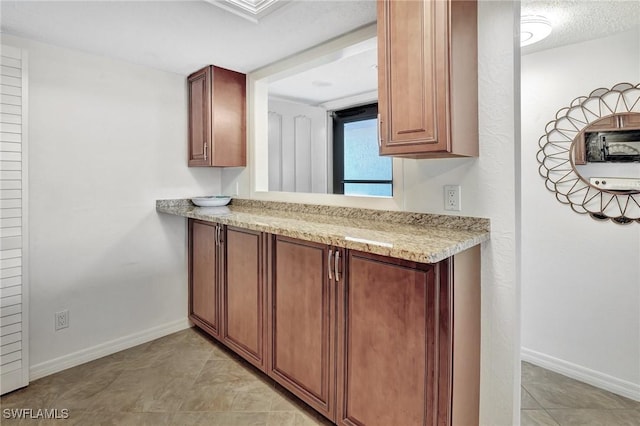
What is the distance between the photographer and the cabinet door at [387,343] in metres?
1.36

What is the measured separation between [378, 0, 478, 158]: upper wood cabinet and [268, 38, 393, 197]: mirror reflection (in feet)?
7.36

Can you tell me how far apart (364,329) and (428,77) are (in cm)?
111

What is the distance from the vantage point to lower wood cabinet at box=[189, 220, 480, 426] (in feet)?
4.46

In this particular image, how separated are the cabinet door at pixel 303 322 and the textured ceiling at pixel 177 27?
1.26 meters

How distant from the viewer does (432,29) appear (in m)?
1.36

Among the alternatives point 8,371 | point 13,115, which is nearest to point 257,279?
point 8,371

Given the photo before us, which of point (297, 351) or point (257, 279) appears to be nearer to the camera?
point (297, 351)

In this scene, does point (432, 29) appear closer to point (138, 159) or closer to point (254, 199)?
point (254, 199)

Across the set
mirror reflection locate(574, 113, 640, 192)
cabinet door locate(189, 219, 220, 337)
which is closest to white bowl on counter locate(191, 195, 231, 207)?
cabinet door locate(189, 219, 220, 337)

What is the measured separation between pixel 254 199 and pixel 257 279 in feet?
3.11

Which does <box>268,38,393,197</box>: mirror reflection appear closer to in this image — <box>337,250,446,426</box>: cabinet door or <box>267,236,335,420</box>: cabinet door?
<box>267,236,335,420</box>: cabinet door

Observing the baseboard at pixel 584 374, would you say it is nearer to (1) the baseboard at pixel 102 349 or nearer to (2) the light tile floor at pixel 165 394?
(2) the light tile floor at pixel 165 394

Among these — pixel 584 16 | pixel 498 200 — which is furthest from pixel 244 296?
pixel 584 16

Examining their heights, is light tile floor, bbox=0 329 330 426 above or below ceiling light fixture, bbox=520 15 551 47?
below
